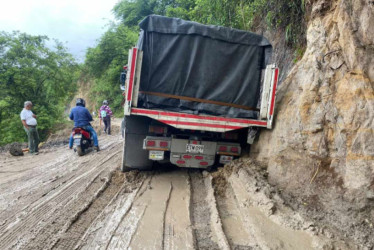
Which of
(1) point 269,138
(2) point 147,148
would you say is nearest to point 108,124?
(2) point 147,148

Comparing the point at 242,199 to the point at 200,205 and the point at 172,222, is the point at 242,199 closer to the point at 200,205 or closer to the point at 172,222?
the point at 200,205

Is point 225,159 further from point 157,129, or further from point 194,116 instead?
point 157,129

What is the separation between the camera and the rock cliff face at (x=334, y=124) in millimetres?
3094

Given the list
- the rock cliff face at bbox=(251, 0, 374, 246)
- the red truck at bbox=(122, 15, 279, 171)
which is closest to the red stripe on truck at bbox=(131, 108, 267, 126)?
the red truck at bbox=(122, 15, 279, 171)

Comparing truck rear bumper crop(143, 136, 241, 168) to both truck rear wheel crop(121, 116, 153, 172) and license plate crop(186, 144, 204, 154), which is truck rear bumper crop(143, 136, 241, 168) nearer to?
license plate crop(186, 144, 204, 154)

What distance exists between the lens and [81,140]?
7504 mm

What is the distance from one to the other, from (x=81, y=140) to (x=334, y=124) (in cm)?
642

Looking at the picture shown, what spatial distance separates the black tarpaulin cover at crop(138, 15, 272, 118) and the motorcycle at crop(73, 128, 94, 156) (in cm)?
374

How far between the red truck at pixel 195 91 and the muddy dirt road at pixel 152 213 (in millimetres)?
536

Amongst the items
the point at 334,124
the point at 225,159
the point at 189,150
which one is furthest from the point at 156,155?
the point at 334,124

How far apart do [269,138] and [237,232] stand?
1.94 meters

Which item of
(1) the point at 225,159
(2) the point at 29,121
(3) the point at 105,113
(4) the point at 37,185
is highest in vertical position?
(3) the point at 105,113

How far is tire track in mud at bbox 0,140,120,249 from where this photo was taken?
2.87 m

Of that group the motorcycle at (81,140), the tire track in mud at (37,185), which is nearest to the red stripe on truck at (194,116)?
the tire track in mud at (37,185)
